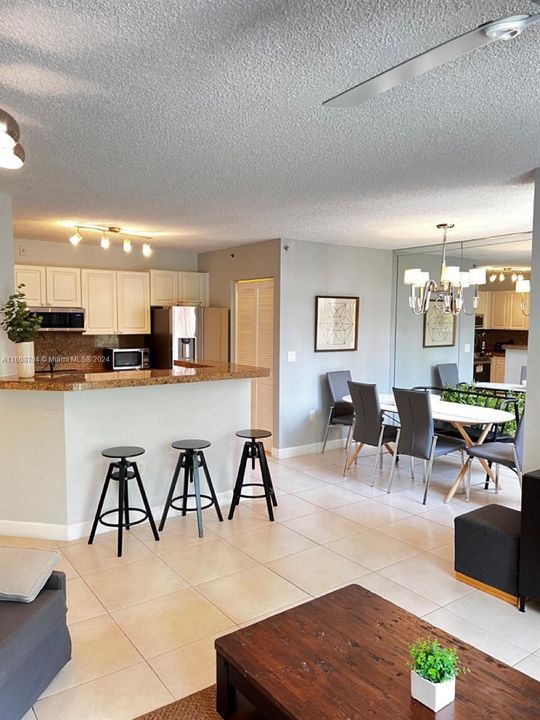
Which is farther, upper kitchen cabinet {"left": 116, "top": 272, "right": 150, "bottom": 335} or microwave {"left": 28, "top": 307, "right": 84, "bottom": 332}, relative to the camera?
upper kitchen cabinet {"left": 116, "top": 272, "right": 150, "bottom": 335}

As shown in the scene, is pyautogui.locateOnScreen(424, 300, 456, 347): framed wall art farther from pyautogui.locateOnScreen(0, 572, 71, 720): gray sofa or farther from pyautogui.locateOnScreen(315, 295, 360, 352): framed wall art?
pyautogui.locateOnScreen(0, 572, 71, 720): gray sofa

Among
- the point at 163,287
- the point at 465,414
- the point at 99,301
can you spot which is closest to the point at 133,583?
the point at 465,414

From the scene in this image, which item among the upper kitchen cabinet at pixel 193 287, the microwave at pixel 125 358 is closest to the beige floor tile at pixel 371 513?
the microwave at pixel 125 358

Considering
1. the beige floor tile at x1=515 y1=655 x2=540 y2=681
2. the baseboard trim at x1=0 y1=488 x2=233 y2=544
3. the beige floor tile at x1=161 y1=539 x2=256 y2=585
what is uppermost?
the baseboard trim at x1=0 y1=488 x2=233 y2=544

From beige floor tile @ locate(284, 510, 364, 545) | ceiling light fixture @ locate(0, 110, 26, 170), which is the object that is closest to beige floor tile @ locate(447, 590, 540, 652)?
beige floor tile @ locate(284, 510, 364, 545)

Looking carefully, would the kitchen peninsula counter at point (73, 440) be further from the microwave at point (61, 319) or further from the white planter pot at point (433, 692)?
the white planter pot at point (433, 692)

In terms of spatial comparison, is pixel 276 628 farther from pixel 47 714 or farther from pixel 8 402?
pixel 8 402

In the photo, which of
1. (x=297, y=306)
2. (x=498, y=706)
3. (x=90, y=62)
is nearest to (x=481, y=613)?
(x=498, y=706)

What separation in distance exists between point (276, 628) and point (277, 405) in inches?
153

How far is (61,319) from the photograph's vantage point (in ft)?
18.9

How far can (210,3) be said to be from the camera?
148cm

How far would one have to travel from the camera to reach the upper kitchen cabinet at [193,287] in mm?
6793

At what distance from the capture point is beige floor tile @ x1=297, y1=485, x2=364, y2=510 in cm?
448

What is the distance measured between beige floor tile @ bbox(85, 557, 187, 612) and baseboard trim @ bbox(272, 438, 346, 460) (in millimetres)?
2732
